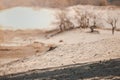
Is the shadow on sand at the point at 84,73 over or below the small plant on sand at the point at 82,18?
over

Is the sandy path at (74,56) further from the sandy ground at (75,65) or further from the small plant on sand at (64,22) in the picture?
the small plant on sand at (64,22)

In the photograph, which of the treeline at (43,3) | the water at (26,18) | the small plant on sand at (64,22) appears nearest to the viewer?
the small plant on sand at (64,22)

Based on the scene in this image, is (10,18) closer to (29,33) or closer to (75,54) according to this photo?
(29,33)

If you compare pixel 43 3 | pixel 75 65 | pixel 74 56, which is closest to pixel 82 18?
pixel 43 3

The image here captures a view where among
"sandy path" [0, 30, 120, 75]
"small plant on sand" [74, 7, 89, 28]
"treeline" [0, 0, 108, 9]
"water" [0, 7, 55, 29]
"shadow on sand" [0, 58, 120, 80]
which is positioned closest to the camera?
"shadow on sand" [0, 58, 120, 80]

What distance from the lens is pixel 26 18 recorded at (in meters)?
88.6

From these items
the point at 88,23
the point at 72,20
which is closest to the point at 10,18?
the point at 72,20

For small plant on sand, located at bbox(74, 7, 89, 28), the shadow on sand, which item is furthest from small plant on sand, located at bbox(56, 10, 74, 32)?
the shadow on sand

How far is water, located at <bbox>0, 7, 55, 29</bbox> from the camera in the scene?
3300 inches

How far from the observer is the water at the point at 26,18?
83.8 meters

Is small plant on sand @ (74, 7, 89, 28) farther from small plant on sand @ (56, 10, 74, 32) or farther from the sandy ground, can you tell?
the sandy ground

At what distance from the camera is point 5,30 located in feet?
259

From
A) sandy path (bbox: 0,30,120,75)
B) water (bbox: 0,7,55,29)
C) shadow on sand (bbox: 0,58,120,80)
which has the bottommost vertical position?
water (bbox: 0,7,55,29)

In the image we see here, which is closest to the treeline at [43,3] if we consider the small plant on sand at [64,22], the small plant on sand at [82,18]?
the small plant on sand at [82,18]
